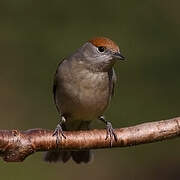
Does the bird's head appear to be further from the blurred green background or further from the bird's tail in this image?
the blurred green background

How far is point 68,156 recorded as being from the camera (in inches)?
189

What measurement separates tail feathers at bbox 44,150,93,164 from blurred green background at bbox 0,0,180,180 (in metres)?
0.90

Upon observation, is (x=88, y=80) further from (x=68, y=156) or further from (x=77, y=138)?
(x=77, y=138)

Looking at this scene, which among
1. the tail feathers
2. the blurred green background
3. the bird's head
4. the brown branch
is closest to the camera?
the brown branch

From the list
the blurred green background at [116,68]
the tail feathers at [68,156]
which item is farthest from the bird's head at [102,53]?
the blurred green background at [116,68]

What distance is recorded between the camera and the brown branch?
11.3 ft

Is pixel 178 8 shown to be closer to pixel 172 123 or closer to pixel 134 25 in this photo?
pixel 134 25

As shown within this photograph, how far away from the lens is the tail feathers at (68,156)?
4727mm

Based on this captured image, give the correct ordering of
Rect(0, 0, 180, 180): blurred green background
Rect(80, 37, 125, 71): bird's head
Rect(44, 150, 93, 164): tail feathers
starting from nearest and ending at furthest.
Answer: Rect(80, 37, 125, 71): bird's head, Rect(44, 150, 93, 164): tail feathers, Rect(0, 0, 180, 180): blurred green background

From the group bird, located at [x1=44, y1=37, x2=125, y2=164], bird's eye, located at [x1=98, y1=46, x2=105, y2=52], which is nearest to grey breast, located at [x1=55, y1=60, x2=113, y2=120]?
bird, located at [x1=44, y1=37, x2=125, y2=164]

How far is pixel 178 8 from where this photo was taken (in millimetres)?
7543

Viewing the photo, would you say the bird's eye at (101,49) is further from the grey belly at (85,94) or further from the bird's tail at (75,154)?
the bird's tail at (75,154)

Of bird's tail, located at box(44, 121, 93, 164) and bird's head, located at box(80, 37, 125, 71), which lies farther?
bird's tail, located at box(44, 121, 93, 164)

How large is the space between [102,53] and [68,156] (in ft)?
3.25
